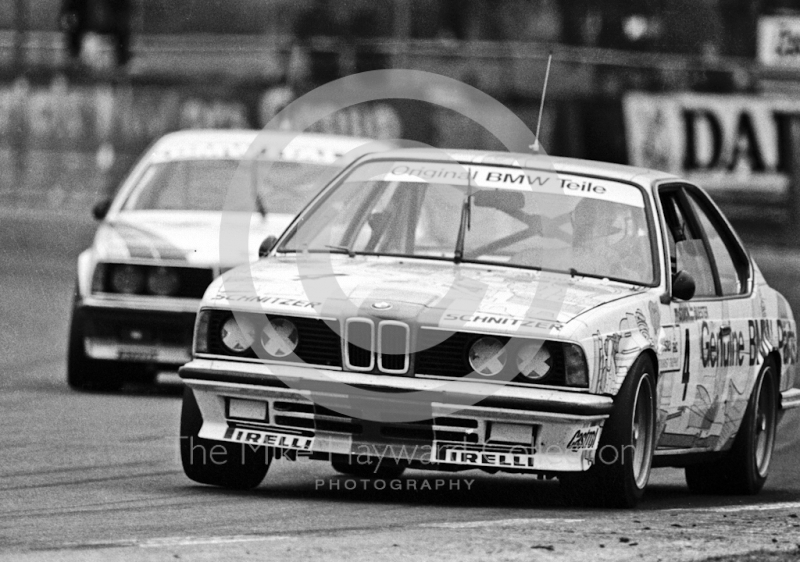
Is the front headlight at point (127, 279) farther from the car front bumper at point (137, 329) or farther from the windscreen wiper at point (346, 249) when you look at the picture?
the windscreen wiper at point (346, 249)

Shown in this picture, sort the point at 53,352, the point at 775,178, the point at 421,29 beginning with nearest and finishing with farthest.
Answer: the point at 53,352
the point at 775,178
the point at 421,29

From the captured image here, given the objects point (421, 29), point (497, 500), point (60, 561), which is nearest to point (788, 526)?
point (497, 500)

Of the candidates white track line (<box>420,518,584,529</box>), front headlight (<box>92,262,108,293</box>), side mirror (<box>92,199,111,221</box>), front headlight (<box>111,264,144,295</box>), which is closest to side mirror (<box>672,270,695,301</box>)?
white track line (<box>420,518,584,529</box>)

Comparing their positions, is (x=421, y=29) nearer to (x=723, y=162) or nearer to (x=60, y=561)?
(x=723, y=162)

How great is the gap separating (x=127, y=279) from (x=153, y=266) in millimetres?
193

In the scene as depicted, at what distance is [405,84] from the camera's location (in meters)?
26.2

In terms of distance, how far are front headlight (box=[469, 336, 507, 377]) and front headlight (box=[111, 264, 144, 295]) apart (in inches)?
207

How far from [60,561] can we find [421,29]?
31.5 metres

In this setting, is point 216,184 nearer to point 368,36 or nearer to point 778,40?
point 778,40

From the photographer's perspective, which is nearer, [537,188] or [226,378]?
[226,378]

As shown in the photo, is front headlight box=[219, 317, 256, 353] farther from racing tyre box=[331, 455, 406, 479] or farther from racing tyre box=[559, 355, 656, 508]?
racing tyre box=[559, 355, 656, 508]

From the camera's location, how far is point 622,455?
752 cm

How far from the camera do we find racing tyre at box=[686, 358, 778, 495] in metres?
9.29

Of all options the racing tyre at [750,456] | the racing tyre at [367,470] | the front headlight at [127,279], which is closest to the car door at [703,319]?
the racing tyre at [750,456]
